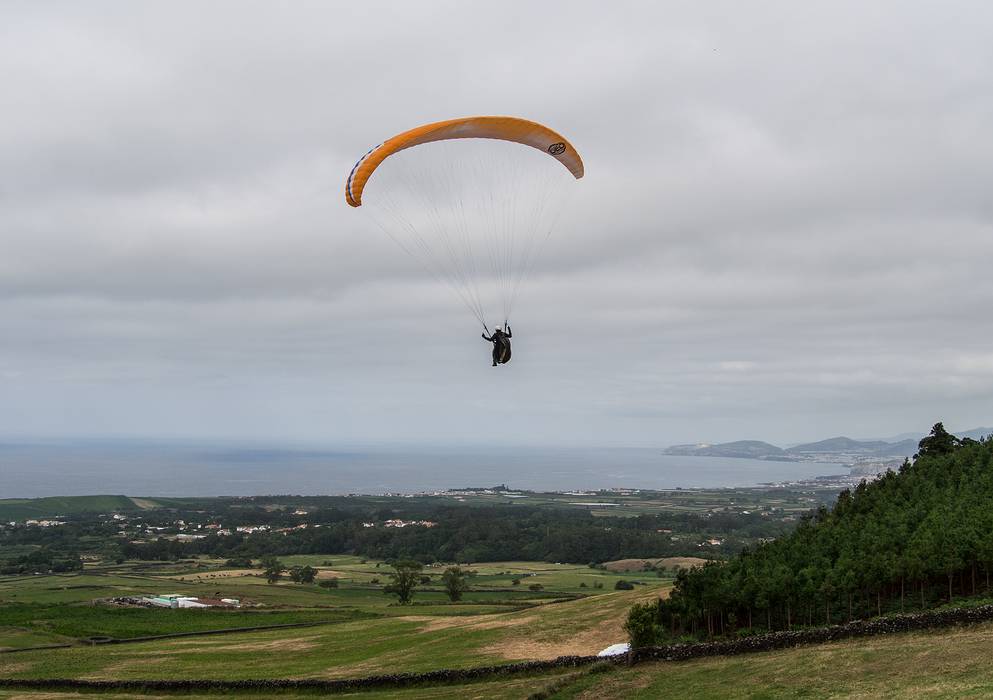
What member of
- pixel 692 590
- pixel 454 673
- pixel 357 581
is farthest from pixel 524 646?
pixel 357 581

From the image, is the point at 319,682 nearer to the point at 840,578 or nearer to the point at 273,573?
the point at 840,578

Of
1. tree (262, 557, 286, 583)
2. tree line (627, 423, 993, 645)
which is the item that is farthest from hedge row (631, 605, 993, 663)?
tree (262, 557, 286, 583)

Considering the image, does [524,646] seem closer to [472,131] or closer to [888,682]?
[888,682]

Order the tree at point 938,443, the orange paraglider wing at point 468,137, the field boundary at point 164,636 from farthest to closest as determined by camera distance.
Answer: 1. the tree at point 938,443
2. the field boundary at point 164,636
3. the orange paraglider wing at point 468,137

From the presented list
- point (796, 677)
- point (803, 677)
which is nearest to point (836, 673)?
point (803, 677)

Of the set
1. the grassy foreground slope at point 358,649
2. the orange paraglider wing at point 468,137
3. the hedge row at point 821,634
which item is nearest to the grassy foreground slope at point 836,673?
the hedge row at point 821,634

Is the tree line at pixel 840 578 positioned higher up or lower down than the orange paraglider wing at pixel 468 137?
lower down

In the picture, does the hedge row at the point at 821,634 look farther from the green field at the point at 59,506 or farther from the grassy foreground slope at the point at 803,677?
the green field at the point at 59,506

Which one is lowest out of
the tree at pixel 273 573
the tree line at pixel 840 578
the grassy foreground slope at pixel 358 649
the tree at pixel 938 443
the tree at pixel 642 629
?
the tree at pixel 273 573
